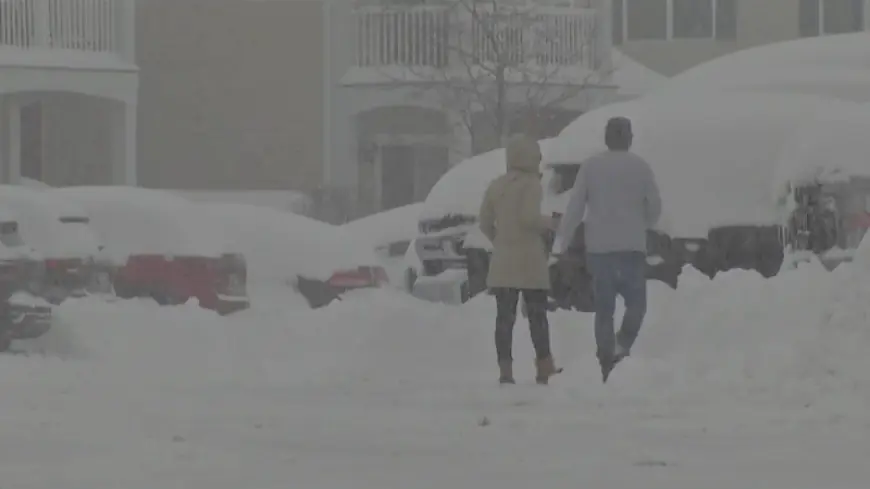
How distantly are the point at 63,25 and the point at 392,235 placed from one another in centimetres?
913

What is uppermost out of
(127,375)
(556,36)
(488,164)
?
(556,36)

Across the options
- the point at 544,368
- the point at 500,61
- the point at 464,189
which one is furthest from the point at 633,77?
the point at 544,368

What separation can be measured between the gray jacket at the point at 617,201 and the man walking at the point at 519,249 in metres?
0.32

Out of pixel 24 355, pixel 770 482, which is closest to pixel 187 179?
pixel 24 355

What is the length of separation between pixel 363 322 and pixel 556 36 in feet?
50.6

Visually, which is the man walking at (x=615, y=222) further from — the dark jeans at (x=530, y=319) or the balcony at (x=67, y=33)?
the balcony at (x=67, y=33)

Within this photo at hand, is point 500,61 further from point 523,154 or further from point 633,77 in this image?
point 523,154

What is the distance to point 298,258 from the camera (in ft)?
58.7

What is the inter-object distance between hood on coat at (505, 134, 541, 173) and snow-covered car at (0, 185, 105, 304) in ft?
14.7

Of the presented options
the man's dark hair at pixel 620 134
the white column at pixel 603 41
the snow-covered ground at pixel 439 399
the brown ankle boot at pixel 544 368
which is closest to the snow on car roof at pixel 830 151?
the snow-covered ground at pixel 439 399

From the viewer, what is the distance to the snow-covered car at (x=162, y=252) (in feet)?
55.4

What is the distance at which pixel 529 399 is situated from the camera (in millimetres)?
11094

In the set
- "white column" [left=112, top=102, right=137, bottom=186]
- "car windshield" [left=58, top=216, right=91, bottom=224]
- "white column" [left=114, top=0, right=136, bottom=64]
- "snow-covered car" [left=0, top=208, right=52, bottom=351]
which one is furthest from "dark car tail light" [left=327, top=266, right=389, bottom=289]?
"white column" [left=114, top=0, right=136, bottom=64]

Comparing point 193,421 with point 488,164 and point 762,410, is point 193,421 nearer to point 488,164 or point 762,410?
point 762,410
